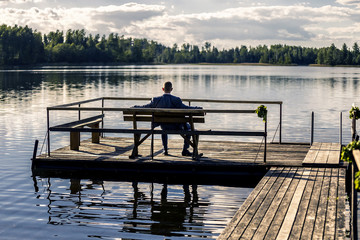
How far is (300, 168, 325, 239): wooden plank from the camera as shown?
669 cm

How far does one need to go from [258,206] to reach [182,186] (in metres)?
3.50

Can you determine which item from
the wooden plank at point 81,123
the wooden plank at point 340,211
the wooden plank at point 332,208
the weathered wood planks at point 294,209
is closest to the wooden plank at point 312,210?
the weathered wood planks at point 294,209

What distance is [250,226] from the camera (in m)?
7.02

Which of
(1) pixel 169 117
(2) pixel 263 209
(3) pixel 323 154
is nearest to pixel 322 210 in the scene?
(2) pixel 263 209

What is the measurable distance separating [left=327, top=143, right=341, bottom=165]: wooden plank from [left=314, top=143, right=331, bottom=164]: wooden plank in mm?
93

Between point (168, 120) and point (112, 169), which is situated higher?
point (168, 120)

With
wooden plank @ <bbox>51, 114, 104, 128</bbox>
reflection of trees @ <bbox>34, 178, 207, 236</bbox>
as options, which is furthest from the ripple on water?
wooden plank @ <bbox>51, 114, 104, 128</bbox>

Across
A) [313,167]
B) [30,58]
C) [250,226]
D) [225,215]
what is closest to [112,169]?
[225,215]

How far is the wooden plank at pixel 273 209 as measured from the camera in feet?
22.2

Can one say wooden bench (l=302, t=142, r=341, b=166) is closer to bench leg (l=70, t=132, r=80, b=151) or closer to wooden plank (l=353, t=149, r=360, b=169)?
wooden plank (l=353, t=149, r=360, b=169)

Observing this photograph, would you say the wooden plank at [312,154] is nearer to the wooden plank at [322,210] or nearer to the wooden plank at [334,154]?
the wooden plank at [334,154]

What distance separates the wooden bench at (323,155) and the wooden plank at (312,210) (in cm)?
71

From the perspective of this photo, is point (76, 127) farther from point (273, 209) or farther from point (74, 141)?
point (273, 209)

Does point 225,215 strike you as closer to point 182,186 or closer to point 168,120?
point 182,186
